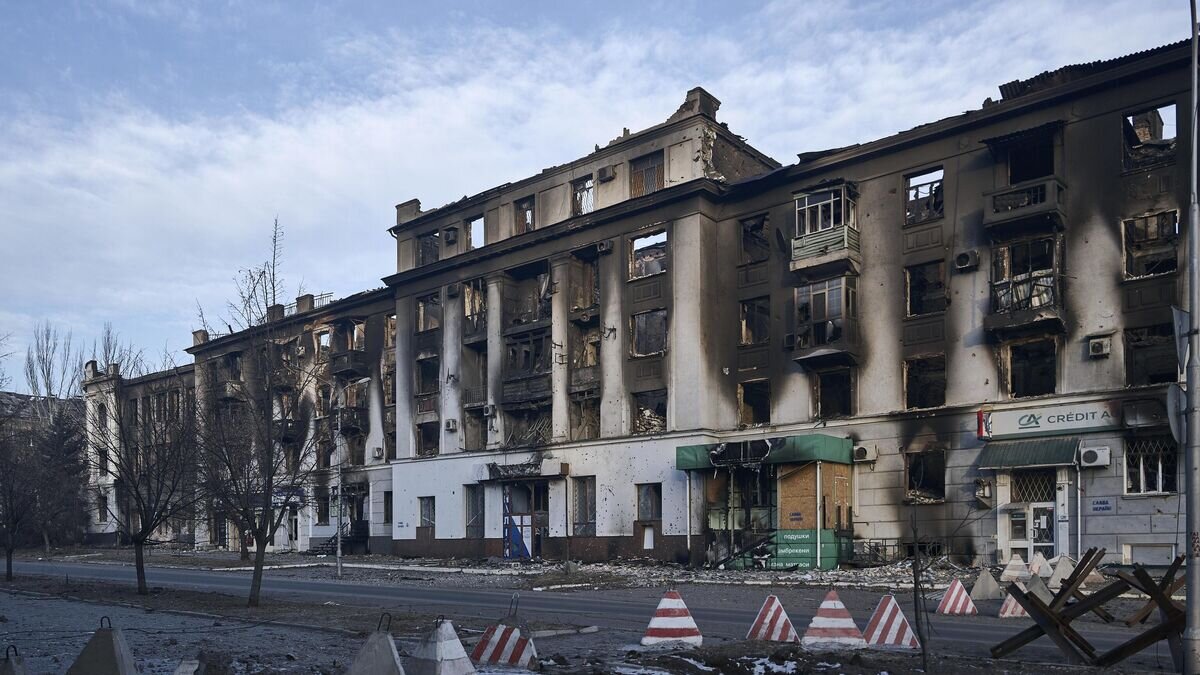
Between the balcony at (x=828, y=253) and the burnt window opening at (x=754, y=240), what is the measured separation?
2.58 m

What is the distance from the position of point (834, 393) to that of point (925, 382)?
361 cm

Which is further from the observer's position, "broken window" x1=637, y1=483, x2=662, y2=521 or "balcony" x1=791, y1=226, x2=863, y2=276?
"broken window" x1=637, y1=483, x2=662, y2=521

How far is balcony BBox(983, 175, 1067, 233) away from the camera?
32656 millimetres

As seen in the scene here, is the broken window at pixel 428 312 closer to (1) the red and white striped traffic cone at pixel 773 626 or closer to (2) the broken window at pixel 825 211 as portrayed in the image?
(2) the broken window at pixel 825 211

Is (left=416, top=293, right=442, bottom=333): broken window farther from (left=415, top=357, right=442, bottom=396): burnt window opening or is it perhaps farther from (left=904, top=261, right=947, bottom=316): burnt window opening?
(left=904, top=261, right=947, bottom=316): burnt window opening

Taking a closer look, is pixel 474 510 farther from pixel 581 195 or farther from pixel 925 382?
pixel 925 382

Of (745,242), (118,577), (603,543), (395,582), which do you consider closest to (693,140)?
(745,242)

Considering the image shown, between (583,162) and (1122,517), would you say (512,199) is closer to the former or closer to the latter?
(583,162)

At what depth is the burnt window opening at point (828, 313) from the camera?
125 feet

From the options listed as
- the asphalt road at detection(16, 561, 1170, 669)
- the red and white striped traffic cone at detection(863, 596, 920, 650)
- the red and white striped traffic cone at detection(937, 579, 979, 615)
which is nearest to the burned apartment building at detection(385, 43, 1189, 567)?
the asphalt road at detection(16, 561, 1170, 669)

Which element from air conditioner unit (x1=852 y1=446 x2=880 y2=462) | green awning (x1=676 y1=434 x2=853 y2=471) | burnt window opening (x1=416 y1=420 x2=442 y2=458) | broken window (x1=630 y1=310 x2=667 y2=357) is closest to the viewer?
green awning (x1=676 y1=434 x2=853 y2=471)

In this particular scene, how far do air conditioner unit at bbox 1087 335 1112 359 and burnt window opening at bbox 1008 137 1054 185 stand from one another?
18.2 feet

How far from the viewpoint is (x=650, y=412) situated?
43938 mm

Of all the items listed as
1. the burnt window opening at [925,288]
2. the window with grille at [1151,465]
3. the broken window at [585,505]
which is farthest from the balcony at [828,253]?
the broken window at [585,505]
